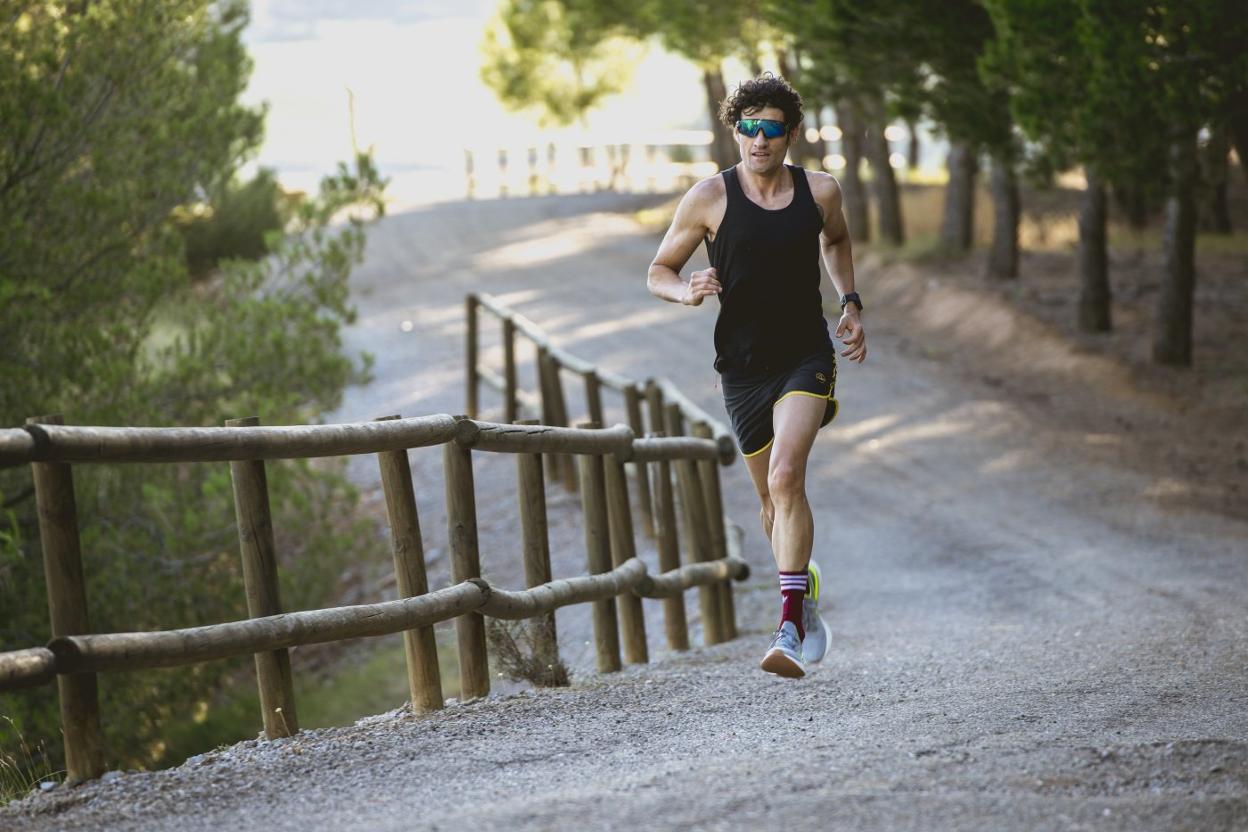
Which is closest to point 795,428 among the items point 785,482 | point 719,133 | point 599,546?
point 785,482

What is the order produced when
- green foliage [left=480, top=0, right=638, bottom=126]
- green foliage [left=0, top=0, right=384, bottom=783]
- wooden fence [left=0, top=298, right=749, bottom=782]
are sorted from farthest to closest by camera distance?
1. green foliage [left=480, top=0, right=638, bottom=126]
2. green foliage [left=0, top=0, right=384, bottom=783]
3. wooden fence [left=0, top=298, right=749, bottom=782]

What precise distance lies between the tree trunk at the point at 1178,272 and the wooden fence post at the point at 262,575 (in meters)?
12.5

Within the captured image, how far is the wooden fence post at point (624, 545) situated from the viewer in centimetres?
744

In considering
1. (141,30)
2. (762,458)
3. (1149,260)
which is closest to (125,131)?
(141,30)

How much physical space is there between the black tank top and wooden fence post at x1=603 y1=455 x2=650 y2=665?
187 centimetres

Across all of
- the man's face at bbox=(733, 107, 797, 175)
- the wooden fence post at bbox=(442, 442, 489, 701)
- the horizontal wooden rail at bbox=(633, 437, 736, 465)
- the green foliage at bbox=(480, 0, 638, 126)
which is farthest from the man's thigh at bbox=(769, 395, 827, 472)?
the green foliage at bbox=(480, 0, 638, 126)

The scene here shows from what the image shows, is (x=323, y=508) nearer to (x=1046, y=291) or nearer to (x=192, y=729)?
(x=192, y=729)

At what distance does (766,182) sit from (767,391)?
817 millimetres

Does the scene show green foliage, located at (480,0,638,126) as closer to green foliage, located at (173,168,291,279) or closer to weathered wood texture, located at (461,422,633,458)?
green foliage, located at (173,168,291,279)

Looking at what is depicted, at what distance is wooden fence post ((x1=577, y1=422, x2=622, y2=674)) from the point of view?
7.18 m

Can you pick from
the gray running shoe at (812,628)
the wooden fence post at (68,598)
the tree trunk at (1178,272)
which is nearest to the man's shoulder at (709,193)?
the gray running shoe at (812,628)

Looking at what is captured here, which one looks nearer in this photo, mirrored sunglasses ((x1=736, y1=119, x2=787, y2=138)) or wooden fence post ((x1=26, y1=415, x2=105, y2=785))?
wooden fence post ((x1=26, y1=415, x2=105, y2=785))

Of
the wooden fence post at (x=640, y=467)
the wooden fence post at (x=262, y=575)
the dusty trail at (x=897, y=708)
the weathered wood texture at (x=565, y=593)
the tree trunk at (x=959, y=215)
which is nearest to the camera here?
the dusty trail at (x=897, y=708)

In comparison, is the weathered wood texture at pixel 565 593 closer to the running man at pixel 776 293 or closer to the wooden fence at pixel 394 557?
the wooden fence at pixel 394 557
